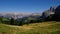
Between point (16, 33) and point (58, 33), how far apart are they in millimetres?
8753

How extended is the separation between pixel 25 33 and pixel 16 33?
2.07 metres

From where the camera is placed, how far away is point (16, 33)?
26.8 metres

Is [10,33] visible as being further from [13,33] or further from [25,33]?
[25,33]

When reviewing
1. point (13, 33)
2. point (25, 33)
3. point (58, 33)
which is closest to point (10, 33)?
point (13, 33)

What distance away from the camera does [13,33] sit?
26734mm

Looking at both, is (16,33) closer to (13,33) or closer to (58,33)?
(13,33)

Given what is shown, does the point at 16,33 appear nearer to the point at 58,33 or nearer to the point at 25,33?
the point at 25,33

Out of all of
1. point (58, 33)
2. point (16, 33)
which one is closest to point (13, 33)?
point (16, 33)

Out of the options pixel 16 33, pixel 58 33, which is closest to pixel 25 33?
pixel 16 33

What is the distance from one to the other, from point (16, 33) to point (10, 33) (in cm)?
133

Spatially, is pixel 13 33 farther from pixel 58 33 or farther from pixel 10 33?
pixel 58 33

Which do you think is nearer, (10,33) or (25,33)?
(10,33)

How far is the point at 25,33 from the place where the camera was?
27844 millimetres

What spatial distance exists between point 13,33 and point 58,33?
9.36 meters
